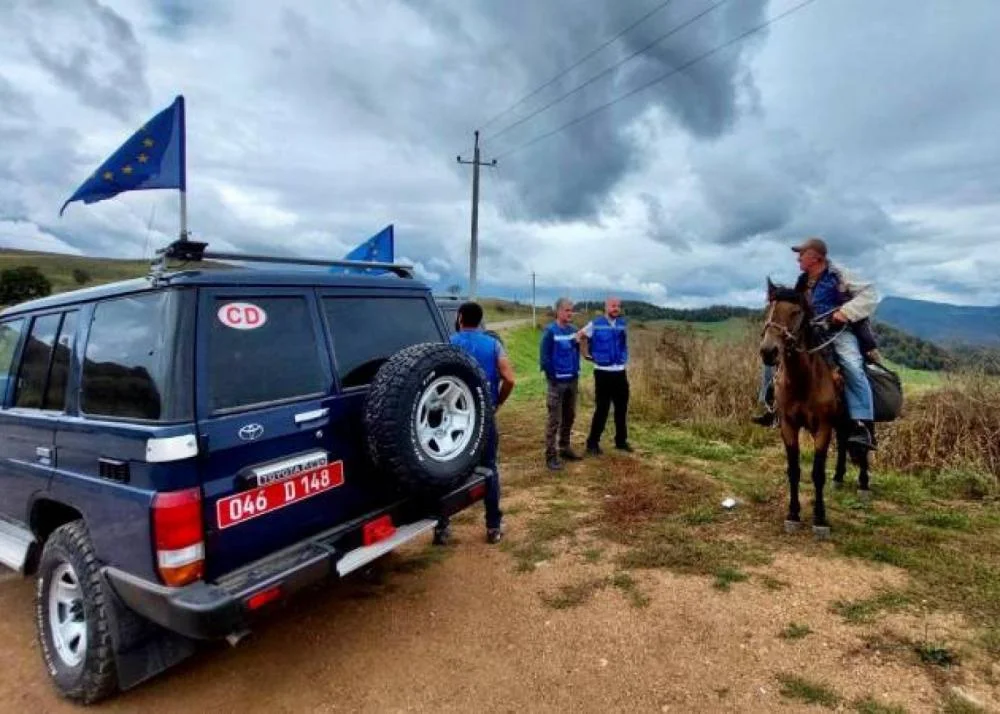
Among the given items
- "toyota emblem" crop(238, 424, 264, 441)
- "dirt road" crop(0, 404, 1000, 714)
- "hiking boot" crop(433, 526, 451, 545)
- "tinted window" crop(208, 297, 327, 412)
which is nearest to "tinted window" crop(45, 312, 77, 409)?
"tinted window" crop(208, 297, 327, 412)

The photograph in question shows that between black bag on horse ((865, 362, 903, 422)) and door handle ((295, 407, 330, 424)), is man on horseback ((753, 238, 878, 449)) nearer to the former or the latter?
black bag on horse ((865, 362, 903, 422))

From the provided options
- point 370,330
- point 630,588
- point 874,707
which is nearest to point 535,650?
point 630,588

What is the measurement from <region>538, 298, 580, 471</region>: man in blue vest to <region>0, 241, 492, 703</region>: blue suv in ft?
11.7

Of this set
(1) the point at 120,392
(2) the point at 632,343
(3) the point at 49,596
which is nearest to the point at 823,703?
(1) the point at 120,392

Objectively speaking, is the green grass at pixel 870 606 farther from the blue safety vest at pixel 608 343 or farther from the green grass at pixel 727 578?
the blue safety vest at pixel 608 343

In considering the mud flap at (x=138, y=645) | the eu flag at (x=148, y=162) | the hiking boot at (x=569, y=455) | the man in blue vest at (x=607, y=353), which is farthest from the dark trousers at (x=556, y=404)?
the mud flap at (x=138, y=645)

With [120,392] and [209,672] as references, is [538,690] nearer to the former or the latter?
[209,672]

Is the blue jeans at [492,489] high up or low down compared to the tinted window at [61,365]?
down

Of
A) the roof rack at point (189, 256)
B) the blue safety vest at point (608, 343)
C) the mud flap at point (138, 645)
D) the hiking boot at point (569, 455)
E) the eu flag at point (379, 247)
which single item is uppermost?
the eu flag at point (379, 247)

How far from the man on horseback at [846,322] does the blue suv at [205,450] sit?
3.35 m

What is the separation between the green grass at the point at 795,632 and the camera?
3.51 meters

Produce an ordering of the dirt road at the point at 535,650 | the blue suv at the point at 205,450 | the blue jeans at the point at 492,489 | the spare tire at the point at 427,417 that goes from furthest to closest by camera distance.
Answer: the blue jeans at the point at 492,489
the spare tire at the point at 427,417
the dirt road at the point at 535,650
the blue suv at the point at 205,450

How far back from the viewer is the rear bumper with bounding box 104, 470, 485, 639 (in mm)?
2541

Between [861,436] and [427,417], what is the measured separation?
4.22 m
